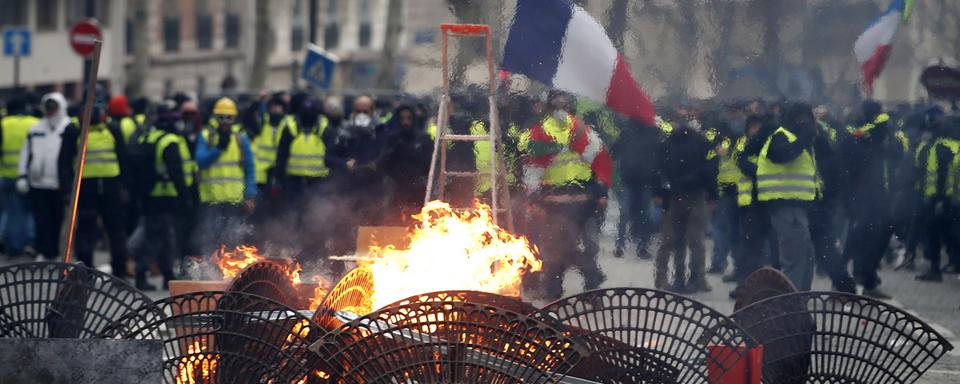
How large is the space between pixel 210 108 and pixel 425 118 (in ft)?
18.5

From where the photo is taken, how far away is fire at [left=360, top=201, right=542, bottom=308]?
777 centimetres

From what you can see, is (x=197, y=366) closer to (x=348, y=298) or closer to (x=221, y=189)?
(x=348, y=298)

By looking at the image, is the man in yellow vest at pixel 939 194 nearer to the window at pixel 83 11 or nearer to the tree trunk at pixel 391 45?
the tree trunk at pixel 391 45

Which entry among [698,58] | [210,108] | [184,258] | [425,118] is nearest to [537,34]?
[698,58]

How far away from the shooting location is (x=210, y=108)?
19312 mm

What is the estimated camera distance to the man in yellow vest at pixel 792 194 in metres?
12.5

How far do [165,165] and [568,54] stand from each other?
18.4 ft

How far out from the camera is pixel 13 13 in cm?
4288

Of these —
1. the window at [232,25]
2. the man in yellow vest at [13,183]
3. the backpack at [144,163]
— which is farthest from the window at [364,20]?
the backpack at [144,163]

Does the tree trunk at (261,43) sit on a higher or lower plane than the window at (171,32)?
lower

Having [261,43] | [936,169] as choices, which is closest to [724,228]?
[936,169]

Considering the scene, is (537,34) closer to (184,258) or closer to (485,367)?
(485,367)

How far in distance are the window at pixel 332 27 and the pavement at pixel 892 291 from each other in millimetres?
35166

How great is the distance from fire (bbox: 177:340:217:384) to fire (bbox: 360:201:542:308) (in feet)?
3.79
